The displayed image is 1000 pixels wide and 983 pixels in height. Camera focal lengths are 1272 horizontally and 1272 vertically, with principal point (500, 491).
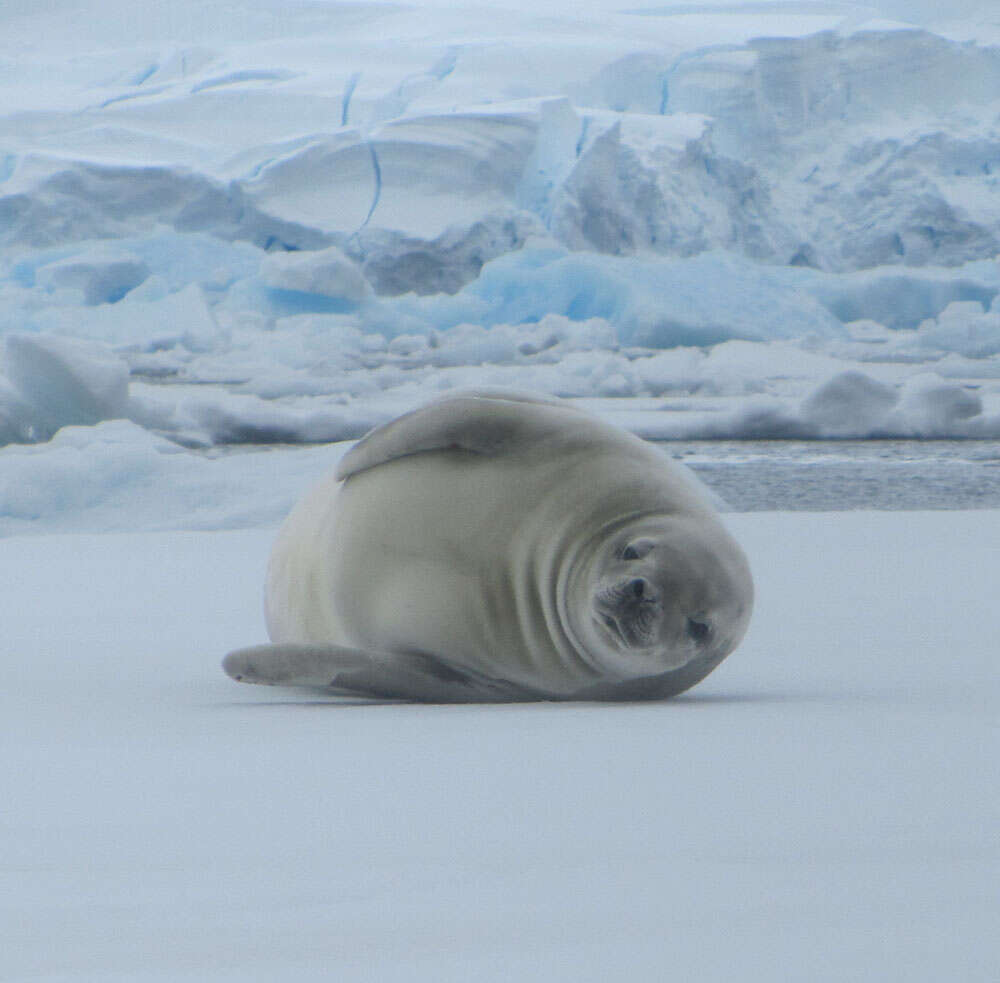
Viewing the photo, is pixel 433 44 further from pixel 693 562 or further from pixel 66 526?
pixel 693 562

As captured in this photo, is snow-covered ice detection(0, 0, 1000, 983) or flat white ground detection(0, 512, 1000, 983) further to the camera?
snow-covered ice detection(0, 0, 1000, 983)

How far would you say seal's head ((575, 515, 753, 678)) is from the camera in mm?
1410

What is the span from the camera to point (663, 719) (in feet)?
4.58

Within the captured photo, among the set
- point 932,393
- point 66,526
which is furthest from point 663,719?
point 932,393

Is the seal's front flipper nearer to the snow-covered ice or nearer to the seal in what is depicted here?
the seal

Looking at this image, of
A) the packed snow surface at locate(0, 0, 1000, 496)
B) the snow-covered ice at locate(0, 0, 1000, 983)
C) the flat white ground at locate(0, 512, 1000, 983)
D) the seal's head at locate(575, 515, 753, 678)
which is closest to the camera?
the flat white ground at locate(0, 512, 1000, 983)

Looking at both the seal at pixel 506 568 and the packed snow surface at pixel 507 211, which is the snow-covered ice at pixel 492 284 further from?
the seal at pixel 506 568

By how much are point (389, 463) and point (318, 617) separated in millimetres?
227

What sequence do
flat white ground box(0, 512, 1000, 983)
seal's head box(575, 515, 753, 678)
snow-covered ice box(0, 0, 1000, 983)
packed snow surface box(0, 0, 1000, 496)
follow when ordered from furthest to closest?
1. packed snow surface box(0, 0, 1000, 496)
2. snow-covered ice box(0, 0, 1000, 983)
3. seal's head box(575, 515, 753, 678)
4. flat white ground box(0, 512, 1000, 983)

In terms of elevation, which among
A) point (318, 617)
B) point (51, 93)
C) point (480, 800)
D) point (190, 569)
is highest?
point (51, 93)

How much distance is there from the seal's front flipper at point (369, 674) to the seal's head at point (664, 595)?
167 mm

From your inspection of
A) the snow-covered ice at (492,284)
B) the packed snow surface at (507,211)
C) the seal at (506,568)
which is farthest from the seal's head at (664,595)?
the packed snow surface at (507,211)

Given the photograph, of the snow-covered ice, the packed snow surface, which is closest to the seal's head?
the snow-covered ice

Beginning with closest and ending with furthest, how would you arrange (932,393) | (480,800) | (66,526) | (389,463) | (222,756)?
1. (480,800)
2. (222,756)
3. (389,463)
4. (66,526)
5. (932,393)
